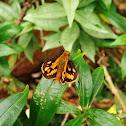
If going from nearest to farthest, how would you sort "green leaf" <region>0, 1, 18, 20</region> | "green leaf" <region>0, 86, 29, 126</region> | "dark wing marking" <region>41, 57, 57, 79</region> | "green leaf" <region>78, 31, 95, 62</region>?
"green leaf" <region>0, 86, 29, 126</region> → "dark wing marking" <region>41, 57, 57, 79</region> → "green leaf" <region>78, 31, 95, 62</region> → "green leaf" <region>0, 1, 18, 20</region>

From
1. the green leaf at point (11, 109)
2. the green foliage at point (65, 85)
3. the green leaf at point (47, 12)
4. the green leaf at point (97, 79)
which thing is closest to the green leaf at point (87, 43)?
the green foliage at point (65, 85)

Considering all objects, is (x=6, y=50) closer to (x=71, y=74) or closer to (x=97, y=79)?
(x=71, y=74)

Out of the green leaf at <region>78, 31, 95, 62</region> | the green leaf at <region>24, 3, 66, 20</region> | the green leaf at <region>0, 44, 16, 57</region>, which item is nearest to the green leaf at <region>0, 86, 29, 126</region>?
the green leaf at <region>0, 44, 16, 57</region>

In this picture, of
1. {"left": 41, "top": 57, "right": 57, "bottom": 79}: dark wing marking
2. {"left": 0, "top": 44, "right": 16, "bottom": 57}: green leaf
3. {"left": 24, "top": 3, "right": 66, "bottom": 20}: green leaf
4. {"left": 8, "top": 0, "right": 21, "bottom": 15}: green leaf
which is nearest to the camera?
{"left": 41, "top": 57, "right": 57, "bottom": 79}: dark wing marking

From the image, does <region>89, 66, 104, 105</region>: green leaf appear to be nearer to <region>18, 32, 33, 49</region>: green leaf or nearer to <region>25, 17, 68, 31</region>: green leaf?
<region>25, 17, 68, 31</region>: green leaf

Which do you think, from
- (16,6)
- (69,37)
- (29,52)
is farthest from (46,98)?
(16,6)

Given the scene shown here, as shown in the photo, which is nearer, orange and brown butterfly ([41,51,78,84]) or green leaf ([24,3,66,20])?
orange and brown butterfly ([41,51,78,84])
